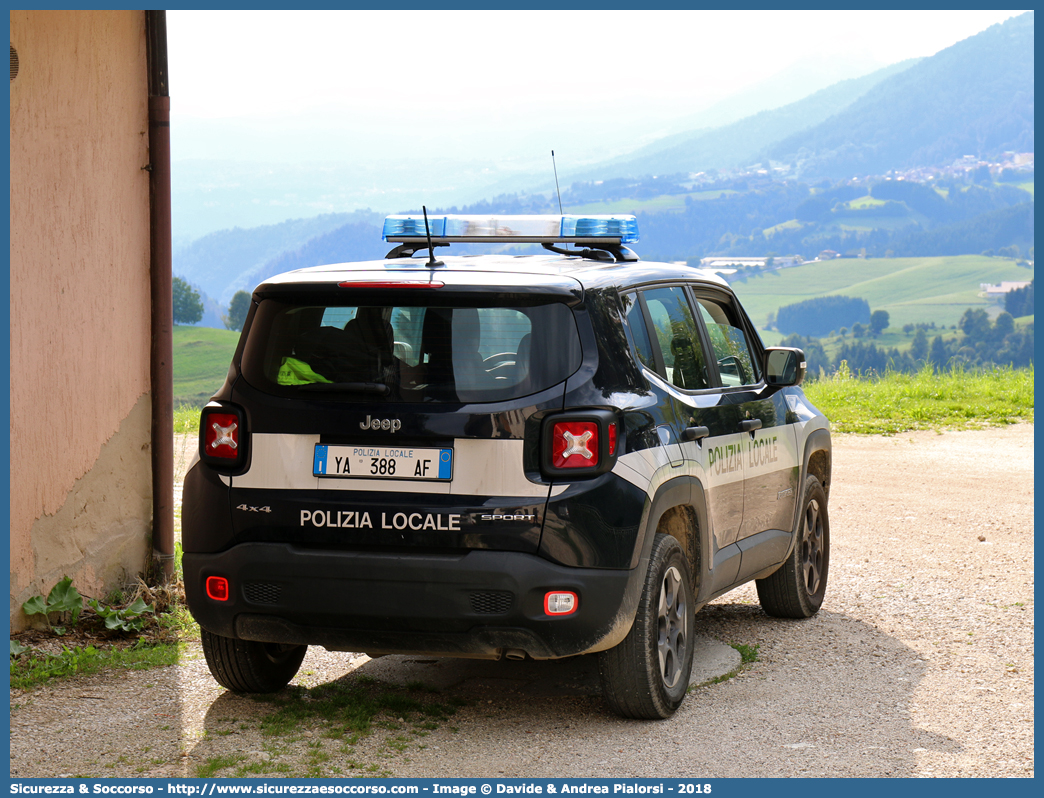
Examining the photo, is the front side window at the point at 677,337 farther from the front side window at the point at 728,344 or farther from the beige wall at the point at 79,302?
the beige wall at the point at 79,302

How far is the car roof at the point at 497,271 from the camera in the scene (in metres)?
4.45

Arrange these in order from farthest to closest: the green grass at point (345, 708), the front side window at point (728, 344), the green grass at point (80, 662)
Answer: the front side window at point (728, 344)
the green grass at point (80, 662)
the green grass at point (345, 708)

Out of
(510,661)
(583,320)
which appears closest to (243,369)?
(583,320)

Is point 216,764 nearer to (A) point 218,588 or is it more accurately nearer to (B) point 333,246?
(A) point 218,588

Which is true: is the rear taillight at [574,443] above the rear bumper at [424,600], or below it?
above

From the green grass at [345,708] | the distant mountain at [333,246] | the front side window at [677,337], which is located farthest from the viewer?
the distant mountain at [333,246]

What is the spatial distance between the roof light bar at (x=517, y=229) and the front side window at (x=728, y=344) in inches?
21.2

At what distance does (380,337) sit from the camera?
4.41 meters

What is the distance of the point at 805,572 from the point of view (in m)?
6.54

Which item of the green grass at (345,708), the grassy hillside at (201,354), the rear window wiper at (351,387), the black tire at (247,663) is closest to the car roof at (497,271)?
the rear window wiper at (351,387)

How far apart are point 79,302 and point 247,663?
7.73 feet

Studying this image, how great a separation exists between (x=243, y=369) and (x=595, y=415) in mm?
1382

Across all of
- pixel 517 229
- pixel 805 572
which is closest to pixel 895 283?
pixel 805 572

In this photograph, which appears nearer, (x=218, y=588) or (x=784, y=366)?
(x=218, y=588)
